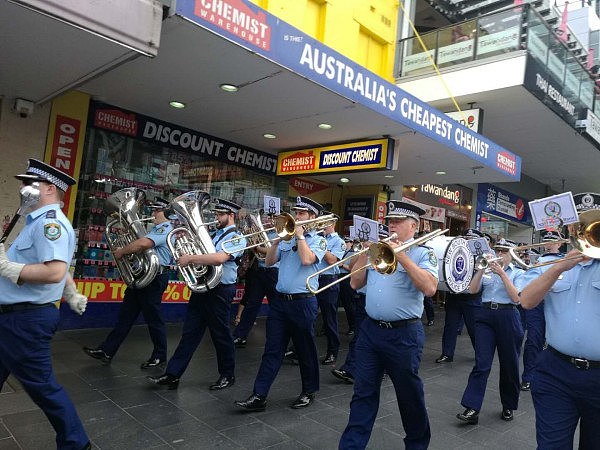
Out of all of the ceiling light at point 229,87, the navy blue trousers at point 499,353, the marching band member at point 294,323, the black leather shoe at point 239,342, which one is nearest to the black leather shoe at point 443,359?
the navy blue trousers at point 499,353

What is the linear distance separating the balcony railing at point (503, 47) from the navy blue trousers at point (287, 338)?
8374 mm

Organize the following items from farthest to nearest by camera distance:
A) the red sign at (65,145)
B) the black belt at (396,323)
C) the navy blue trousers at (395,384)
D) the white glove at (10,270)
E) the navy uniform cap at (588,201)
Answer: the red sign at (65,145), the black belt at (396,323), the navy blue trousers at (395,384), the navy uniform cap at (588,201), the white glove at (10,270)

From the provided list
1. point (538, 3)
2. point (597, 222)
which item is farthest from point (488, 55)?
point (597, 222)

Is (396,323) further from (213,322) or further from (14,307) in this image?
(14,307)

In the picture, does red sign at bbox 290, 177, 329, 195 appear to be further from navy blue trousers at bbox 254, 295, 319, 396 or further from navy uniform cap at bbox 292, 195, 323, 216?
navy blue trousers at bbox 254, 295, 319, 396

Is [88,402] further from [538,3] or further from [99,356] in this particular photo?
[538,3]

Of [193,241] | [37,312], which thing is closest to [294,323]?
[193,241]

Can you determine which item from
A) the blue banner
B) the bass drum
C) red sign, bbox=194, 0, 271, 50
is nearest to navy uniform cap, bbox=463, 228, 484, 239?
the bass drum

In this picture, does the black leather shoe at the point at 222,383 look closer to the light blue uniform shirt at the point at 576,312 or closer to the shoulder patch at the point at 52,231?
the shoulder patch at the point at 52,231

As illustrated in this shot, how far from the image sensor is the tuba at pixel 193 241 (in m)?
4.79

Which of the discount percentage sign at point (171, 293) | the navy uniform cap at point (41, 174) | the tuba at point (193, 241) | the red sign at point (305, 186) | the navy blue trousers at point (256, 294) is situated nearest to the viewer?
the navy uniform cap at point (41, 174)

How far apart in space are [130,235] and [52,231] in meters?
2.84

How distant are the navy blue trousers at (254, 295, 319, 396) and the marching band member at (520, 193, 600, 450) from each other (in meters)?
2.14

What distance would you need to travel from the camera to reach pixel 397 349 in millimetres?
3305
